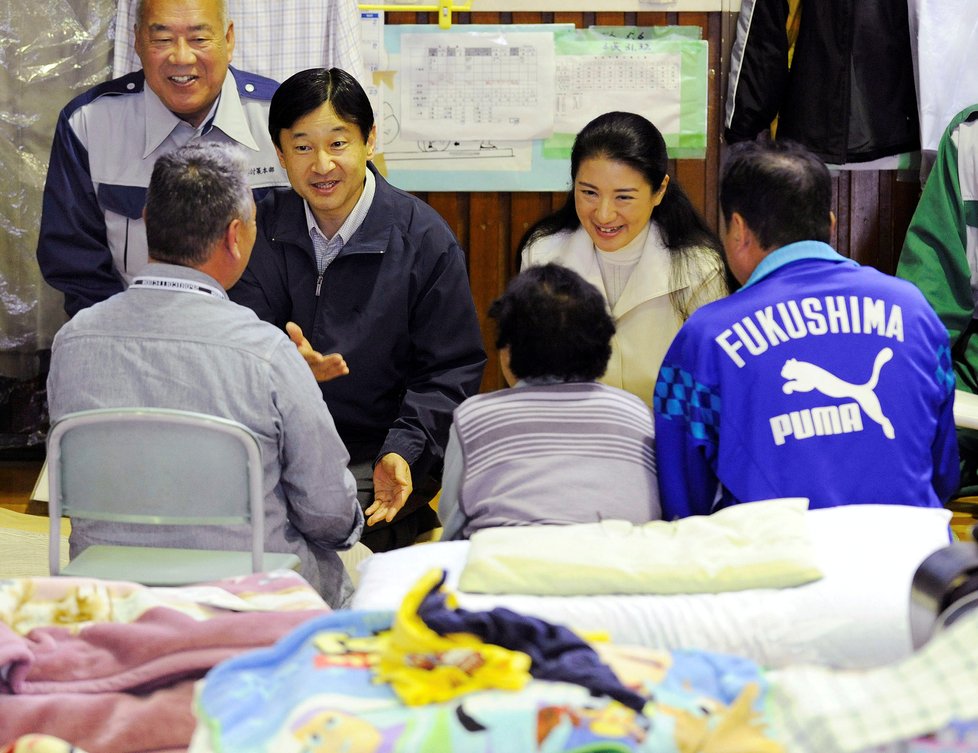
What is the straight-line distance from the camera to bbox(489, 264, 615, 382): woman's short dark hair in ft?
6.97

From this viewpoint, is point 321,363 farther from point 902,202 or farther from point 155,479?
point 902,202

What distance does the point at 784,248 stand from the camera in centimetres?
218

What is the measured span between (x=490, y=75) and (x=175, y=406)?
252 cm

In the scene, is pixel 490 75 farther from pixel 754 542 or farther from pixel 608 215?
pixel 754 542

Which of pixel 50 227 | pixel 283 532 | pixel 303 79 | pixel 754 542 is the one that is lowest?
pixel 283 532

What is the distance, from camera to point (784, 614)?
163cm

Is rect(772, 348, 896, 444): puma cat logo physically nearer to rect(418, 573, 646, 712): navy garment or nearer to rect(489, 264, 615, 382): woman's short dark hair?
rect(489, 264, 615, 382): woman's short dark hair

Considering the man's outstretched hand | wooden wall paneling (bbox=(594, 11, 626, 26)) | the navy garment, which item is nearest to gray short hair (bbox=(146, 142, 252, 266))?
the man's outstretched hand

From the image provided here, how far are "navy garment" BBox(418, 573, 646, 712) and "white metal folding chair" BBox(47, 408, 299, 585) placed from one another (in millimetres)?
582

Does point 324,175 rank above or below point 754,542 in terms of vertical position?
above

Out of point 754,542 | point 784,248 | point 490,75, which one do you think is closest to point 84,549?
point 754,542

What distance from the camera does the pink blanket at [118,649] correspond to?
140 cm

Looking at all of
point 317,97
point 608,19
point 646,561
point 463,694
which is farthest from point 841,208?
point 463,694

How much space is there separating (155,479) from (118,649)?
0.45m
